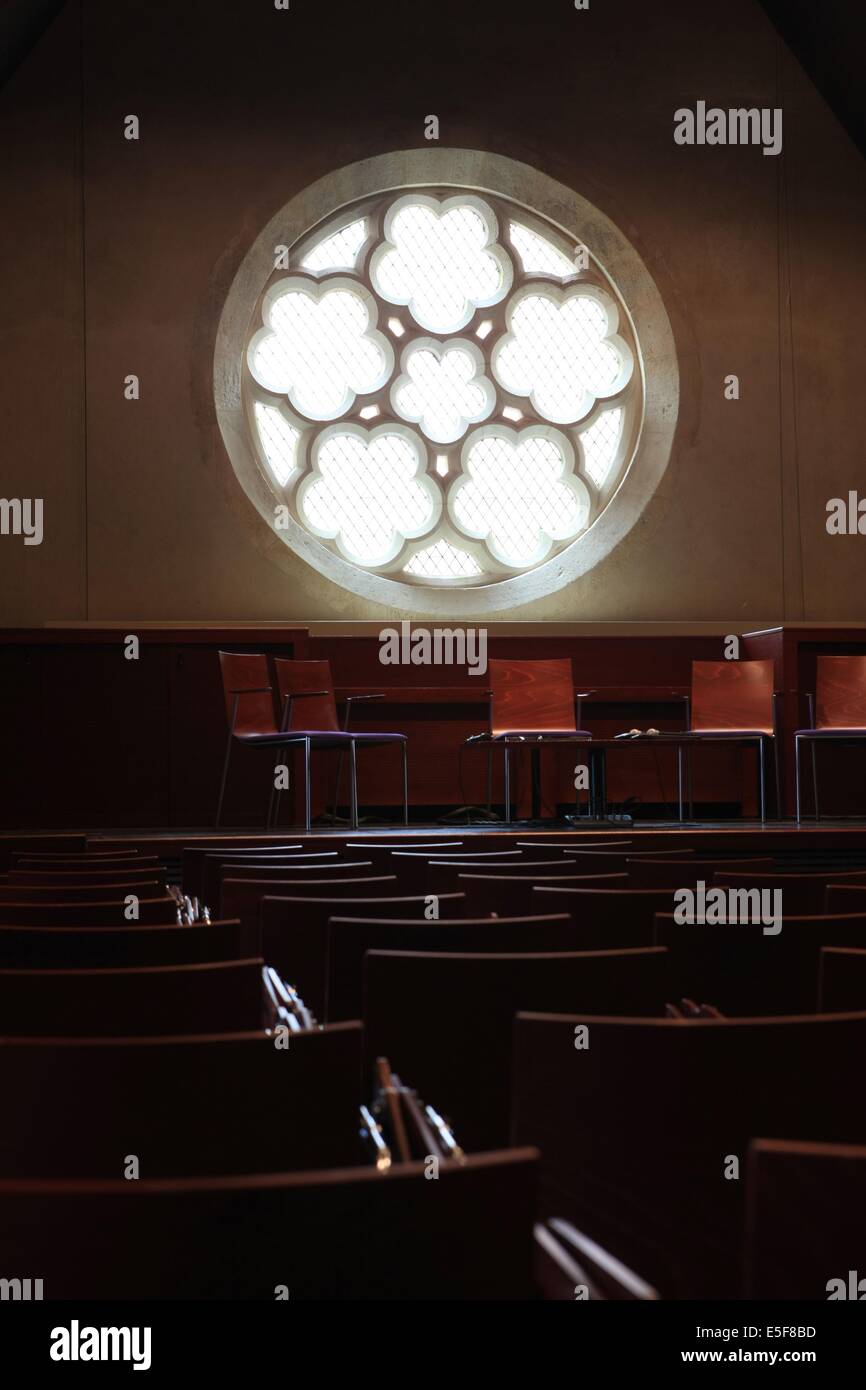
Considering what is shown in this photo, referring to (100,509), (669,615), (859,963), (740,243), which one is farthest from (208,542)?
(859,963)

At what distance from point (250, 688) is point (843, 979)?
5336mm

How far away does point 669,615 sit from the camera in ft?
30.3

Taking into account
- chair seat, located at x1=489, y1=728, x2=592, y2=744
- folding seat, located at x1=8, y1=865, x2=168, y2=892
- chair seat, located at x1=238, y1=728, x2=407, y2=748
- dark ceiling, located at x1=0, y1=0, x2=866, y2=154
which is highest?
dark ceiling, located at x1=0, y1=0, x2=866, y2=154

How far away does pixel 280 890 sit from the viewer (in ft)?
9.36

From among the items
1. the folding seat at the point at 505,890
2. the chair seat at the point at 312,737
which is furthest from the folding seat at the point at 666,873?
the chair seat at the point at 312,737

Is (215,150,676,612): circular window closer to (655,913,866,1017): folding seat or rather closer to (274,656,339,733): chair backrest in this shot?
(274,656,339,733): chair backrest

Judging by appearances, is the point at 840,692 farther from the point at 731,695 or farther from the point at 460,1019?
the point at 460,1019

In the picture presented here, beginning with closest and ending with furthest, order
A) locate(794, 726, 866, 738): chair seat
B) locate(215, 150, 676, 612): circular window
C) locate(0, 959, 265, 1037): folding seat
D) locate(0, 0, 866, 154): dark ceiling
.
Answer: locate(0, 959, 265, 1037): folding seat → locate(794, 726, 866, 738): chair seat → locate(0, 0, 866, 154): dark ceiling → locate(215, 150, 676, 612): circular window

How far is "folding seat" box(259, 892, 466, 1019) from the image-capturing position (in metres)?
2.46

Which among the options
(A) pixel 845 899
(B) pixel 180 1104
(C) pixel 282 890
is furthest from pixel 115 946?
(A) pixel 845 899

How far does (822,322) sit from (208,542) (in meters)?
4.75

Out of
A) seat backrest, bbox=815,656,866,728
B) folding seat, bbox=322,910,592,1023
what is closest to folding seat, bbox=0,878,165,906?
folding seat, bbox=322,910,592,1023

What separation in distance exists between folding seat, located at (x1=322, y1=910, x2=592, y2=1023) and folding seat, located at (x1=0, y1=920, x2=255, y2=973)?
176 millimetres
